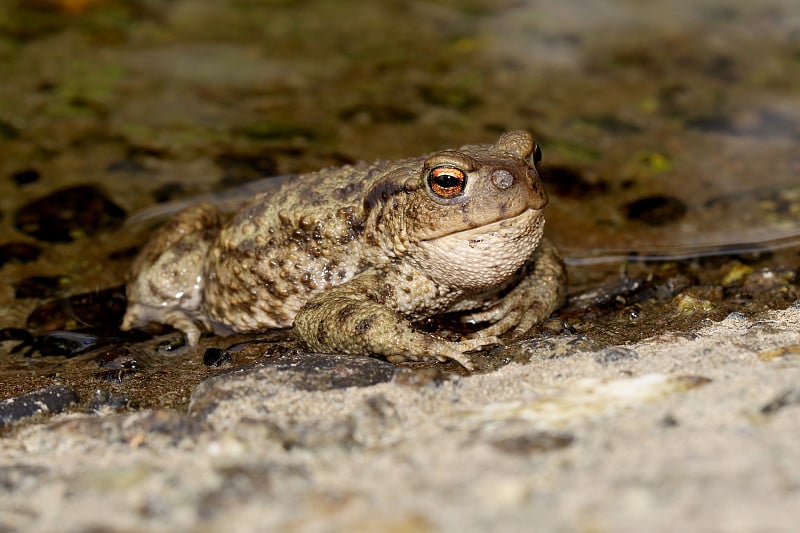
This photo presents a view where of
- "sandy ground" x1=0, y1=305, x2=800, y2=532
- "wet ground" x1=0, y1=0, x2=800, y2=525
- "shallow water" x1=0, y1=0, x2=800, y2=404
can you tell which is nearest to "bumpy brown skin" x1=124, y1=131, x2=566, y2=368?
"wet ground" x1=0, y1=0, x2=800, y2=525

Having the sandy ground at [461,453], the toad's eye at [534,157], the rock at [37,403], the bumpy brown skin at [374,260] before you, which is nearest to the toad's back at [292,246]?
the bumpy brown skin at [374,260]

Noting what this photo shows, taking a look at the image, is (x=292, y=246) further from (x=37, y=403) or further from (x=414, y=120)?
(x=414, y=120)

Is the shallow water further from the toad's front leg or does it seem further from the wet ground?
the toad's front leg

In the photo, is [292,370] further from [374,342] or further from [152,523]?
[152,523]

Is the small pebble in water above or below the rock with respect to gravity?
below

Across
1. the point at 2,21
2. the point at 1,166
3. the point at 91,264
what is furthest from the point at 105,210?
the point at 2,21
